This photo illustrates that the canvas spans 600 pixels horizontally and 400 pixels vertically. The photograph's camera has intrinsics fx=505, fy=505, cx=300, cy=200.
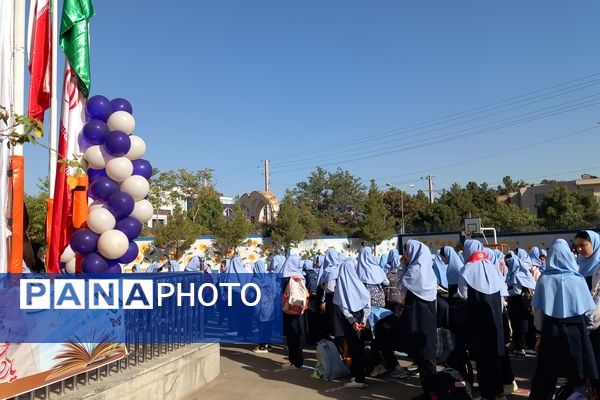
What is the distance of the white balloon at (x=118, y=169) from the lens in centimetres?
673

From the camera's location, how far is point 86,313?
5.14m

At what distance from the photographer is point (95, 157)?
6707 mm

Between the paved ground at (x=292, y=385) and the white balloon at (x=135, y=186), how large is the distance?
275cm

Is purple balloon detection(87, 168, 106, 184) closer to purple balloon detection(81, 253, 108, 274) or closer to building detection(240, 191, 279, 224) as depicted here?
purple balloon detection(81, 253, 108, 274)

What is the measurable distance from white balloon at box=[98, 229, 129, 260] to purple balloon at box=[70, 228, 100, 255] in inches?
3.5

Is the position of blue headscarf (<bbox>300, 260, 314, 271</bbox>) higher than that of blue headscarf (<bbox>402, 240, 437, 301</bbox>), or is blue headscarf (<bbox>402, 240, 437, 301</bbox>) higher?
blue headscarf (<bbox>402, 240, 437, 301</bbox>)

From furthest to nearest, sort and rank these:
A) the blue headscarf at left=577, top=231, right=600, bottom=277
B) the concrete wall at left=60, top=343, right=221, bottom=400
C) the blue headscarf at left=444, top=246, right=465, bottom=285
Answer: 1. the blue headscarf at left=444, top=246, right=465, bottom=285
2. the blue headscarf at left=577, top=231, right=600, bottom=277
3. the concrete wall at left=60, top=343, right=221, bottom=400

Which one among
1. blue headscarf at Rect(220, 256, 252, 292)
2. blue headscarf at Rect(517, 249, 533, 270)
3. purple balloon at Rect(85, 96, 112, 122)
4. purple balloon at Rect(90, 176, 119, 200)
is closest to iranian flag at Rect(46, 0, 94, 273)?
purple balloon at Rect(85, 96, 112, 122)

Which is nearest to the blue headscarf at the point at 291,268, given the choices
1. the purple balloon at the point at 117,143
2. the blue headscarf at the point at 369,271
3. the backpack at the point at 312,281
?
the blue headscarf at the point at 369,271

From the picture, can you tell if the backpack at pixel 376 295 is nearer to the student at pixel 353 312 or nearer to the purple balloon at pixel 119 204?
the student at pixel 353 312

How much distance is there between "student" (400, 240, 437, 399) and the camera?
5566mm

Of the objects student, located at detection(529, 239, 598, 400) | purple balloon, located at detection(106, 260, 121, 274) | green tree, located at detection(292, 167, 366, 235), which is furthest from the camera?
green tree, located at detection(292, 167, 366, 235)

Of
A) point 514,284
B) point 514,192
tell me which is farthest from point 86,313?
point 514,192

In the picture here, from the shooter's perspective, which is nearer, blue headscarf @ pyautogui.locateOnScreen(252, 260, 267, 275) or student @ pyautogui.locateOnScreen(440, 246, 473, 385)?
student @ pyautogui.locateOnScreen(440, 246, 473, 385)
